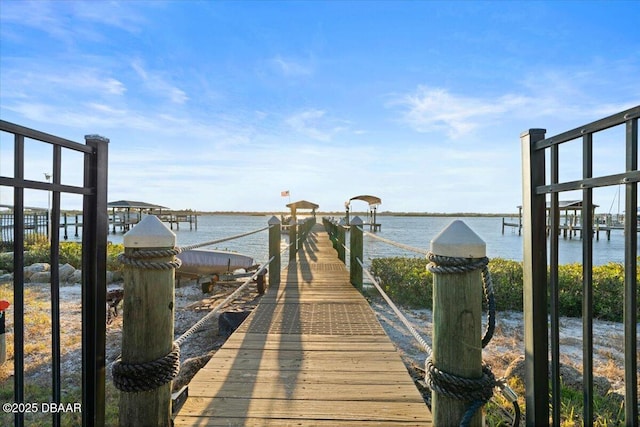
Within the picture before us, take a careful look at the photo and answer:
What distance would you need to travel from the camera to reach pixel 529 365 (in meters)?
1.60

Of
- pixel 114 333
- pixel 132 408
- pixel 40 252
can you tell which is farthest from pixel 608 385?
pixel 40 252

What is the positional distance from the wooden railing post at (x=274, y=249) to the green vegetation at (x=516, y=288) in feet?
11.8

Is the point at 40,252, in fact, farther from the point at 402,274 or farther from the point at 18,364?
the point at 18,364

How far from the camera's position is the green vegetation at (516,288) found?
7.10m

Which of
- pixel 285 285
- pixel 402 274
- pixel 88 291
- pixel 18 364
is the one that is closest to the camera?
pixel 18 364

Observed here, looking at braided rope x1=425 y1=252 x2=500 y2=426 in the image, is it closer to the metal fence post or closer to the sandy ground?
the metal fence post

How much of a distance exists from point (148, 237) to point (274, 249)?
415 cm

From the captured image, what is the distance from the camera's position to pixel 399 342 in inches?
215

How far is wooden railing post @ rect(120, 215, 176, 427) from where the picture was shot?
1.50 meters

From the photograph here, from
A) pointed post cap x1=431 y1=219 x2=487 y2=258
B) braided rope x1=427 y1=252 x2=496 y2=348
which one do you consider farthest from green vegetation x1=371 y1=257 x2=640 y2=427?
pointed post cap x1=431 y1=219 x2=487 y2=258

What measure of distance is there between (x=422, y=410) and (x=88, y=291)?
6.13ft

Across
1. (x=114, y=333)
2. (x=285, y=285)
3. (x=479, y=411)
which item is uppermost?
(x=479, y=411)

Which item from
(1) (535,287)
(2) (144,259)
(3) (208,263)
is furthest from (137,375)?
(3) (208,263)

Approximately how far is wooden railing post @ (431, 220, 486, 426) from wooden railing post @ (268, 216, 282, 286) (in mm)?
4385
